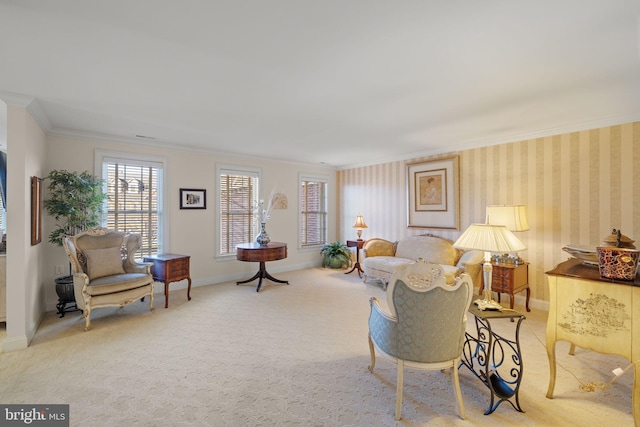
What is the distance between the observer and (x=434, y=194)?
17.4 ft

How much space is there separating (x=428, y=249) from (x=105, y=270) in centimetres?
488

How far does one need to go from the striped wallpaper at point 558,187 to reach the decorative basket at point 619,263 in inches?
91.2

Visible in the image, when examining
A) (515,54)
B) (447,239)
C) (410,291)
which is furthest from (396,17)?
(447,239)

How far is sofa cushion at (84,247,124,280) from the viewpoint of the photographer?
12.0ft

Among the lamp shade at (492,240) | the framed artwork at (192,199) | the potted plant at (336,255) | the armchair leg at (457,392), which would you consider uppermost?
the framed artwork at (192,199)

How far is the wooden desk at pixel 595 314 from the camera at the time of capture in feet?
5.90

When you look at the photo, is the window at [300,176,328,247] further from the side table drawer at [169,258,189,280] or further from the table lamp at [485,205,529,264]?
the table lamp at [485,205,529,264]

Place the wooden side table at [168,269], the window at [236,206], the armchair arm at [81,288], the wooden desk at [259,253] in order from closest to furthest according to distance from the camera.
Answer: the armchair arm at [81,288] < the wooden side table at [168,269] < the wooden desk at [259,253] < the window at [236,206]

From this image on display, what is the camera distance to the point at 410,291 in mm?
1908

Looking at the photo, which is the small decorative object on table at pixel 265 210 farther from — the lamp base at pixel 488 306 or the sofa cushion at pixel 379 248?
the lamp base at pixel 488 306

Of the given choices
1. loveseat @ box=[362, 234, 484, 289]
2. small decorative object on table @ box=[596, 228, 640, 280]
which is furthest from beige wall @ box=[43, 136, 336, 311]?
small decorative object on table @ box=[596, 228, 640, 280]

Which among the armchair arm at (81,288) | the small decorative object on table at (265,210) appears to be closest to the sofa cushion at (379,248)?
the small decorative object on table at (265,210)

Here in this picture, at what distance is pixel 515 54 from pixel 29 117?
4571 mm

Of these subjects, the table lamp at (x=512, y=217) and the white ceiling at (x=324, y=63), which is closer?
the white ceiling at (x=324, y=63)
